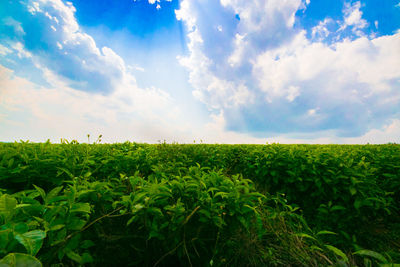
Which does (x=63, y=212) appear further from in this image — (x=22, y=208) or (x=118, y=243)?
(x=118, y=243)

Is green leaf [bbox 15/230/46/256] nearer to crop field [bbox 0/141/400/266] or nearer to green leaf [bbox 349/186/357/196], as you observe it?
crop field [bbox 0/141/400/266]

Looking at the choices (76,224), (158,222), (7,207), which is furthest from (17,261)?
(158,222)

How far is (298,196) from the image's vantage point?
503 cm

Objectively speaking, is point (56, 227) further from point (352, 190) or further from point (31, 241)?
point (352, 190)

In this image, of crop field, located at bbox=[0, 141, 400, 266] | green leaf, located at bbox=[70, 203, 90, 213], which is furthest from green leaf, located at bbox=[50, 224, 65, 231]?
green leaf, located at bbox=[70, 203, 90, 213]

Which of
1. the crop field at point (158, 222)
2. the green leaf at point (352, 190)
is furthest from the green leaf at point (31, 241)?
the green leaf at point (352, 190)

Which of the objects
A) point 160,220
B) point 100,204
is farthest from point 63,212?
point 160,220

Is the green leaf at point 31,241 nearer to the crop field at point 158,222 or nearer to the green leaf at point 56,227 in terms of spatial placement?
the crop field at point 158,222

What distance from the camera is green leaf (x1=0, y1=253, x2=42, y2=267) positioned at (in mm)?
843

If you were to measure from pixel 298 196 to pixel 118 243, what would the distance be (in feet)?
15.9

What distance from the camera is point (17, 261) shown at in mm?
859

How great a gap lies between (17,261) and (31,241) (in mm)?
186

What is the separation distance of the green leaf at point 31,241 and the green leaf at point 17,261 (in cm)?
13

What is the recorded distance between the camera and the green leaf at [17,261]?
0.84 meters
